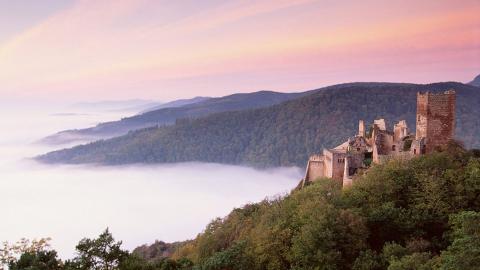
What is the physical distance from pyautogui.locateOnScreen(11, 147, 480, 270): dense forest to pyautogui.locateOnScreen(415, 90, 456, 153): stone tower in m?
1.00

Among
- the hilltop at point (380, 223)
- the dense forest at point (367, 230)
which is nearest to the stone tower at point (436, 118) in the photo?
the dense forest at point (367, 230)

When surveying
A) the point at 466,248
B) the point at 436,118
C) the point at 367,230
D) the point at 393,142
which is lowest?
the point at 367,230

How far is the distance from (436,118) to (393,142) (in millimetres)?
5679

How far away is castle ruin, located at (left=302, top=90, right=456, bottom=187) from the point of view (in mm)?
35188

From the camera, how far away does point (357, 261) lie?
997 inches

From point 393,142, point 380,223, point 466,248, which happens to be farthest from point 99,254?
point 393,142

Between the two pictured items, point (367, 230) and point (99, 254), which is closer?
point (99, 254)

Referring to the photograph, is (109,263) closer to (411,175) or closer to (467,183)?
(411,175)

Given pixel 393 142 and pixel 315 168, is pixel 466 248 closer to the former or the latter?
pixel 393 142

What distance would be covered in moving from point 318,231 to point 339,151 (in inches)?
608

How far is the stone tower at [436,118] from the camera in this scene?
115ft

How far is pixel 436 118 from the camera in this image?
35219 mm

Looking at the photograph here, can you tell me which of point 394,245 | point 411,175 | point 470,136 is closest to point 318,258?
point 394,245

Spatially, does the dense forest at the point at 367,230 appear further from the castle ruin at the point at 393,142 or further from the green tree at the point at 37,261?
the castle ruin at the point at 393,142
